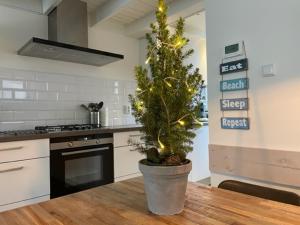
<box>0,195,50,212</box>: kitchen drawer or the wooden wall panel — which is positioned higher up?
the wooden wall panel

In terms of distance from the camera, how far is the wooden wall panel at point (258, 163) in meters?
1.52

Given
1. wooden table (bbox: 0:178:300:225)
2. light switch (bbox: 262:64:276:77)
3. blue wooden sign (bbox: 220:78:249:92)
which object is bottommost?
wooden table (bbox: 0:178:300:225)

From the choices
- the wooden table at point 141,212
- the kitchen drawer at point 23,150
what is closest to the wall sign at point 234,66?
the wooden table at point 141,212

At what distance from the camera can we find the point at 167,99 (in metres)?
0.76

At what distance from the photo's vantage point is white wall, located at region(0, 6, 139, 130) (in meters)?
2.45

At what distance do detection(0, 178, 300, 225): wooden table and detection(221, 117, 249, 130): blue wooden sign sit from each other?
95 centimetres

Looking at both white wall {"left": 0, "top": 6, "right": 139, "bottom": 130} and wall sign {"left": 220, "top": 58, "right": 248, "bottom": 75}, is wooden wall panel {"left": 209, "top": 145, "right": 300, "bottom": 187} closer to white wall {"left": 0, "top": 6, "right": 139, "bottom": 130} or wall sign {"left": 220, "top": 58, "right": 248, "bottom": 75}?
wall sign {"left": 220, "top": 58, "right": 248, "bottom": 75}

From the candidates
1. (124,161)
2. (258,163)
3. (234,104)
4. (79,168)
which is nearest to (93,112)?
(124,161)

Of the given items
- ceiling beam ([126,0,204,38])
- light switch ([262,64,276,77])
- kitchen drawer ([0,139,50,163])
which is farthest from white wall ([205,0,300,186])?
kitchen drawer ([0,139,50,163])

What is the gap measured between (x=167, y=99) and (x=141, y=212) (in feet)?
1.20

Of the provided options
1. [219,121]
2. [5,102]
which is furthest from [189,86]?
[5,102]

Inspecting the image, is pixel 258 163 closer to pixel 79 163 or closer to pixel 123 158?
pixel 123 158

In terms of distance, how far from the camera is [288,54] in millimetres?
1545

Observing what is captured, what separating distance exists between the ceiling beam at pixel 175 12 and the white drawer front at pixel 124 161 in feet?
5.12
